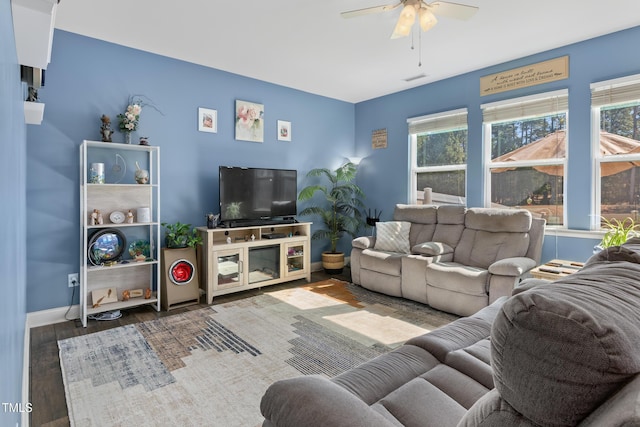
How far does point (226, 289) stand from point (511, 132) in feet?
12.2

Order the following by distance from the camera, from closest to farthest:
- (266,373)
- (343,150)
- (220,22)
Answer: (266,373) < (220,22) < (343,150)

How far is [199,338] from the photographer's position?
2.81 m

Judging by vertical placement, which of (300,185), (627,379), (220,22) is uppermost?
(220,22)

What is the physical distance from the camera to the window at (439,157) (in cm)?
444

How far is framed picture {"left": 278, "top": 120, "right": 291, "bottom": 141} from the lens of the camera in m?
4.78

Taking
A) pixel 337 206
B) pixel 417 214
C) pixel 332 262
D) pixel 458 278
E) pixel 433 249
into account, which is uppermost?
pixel 337 206

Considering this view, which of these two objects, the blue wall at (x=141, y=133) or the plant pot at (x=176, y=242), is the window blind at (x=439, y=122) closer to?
the blue wall at (x=141, y=133)

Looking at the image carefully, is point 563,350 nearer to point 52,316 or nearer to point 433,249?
point 433,249

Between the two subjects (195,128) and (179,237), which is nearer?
(179,237)

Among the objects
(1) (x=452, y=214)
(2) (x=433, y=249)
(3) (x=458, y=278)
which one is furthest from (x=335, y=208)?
(3) (x=458, y=278)

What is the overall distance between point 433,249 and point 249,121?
9.01 feet

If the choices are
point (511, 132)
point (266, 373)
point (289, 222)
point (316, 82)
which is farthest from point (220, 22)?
point (511, 132)

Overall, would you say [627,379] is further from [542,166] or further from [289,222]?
[289,222]

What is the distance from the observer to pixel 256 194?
4.27 m
